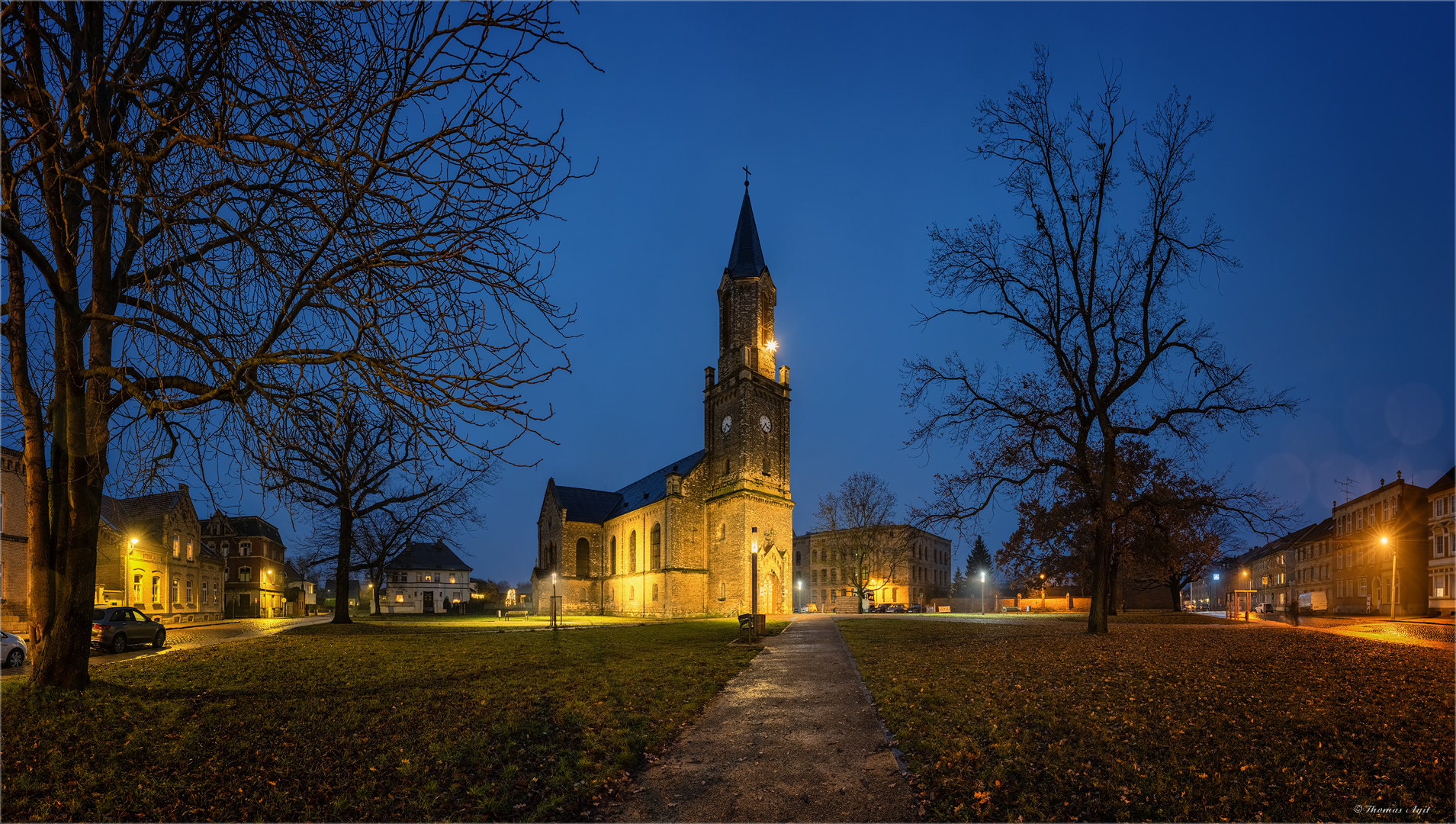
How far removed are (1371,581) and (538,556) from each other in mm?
67406

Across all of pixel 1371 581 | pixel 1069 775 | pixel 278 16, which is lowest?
pixel 1371 581

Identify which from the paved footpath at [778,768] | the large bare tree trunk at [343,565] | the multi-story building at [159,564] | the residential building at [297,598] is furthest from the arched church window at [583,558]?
the paved footpath at [778,768]

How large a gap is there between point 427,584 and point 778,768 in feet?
270

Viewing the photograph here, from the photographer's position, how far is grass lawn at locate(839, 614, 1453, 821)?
5.23m

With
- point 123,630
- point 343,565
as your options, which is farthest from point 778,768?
point 343,565

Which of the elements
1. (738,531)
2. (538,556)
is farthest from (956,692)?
(538,556)

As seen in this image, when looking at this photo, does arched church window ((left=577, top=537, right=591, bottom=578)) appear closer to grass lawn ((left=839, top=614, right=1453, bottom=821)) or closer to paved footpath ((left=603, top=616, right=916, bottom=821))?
grass lawn ((left=839, top=614, right=1453, bottom=821))

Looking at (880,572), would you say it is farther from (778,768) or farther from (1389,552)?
(778,768)

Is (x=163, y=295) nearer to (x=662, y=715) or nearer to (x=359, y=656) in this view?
(x=662, y=715)

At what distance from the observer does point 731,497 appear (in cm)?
4466

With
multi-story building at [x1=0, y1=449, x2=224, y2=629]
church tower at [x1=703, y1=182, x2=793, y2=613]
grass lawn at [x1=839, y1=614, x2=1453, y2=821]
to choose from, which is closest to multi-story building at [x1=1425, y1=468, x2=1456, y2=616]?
church tower at [x1=703, y1=182, x2=793, y2=613]

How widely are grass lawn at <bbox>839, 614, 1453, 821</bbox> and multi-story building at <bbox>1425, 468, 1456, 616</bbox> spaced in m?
45.5

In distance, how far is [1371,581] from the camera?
52.2 metres

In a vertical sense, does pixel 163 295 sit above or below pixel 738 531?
above
